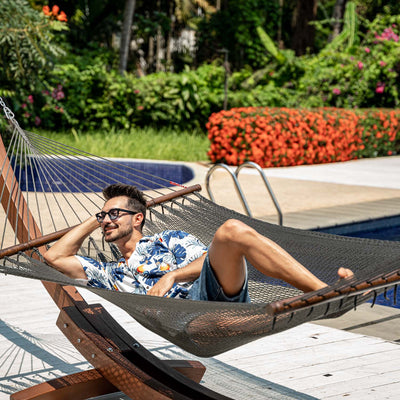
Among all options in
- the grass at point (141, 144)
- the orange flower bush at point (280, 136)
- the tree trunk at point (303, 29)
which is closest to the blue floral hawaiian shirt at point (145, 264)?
the orange flower bush at point (280, 136)

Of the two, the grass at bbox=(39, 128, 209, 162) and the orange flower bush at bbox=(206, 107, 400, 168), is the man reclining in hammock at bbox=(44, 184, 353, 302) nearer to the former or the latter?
the orange flower bush at bbox=(206, 107, 400, 168)

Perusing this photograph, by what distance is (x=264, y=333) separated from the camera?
2.04m

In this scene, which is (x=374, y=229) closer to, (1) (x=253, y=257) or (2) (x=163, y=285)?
(2) (x=163, y=285)

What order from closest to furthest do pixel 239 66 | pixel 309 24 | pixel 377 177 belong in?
pixel 377 177 < pixel 309 24 < pixel 239 66

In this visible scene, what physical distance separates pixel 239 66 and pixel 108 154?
30.5ft

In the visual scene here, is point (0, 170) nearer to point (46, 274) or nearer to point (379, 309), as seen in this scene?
point (46, 274)

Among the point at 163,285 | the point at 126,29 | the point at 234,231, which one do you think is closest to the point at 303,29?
the point at 126,29

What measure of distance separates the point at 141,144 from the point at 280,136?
8.43 ft

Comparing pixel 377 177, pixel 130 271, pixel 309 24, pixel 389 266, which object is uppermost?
pixel 309 24

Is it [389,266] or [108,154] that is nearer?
[389,266]

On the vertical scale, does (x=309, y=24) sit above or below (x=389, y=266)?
above

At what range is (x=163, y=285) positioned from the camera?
2.58 m

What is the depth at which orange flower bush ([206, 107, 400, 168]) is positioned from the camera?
35.1ft

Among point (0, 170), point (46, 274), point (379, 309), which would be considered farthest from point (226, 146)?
point (46, 274)
